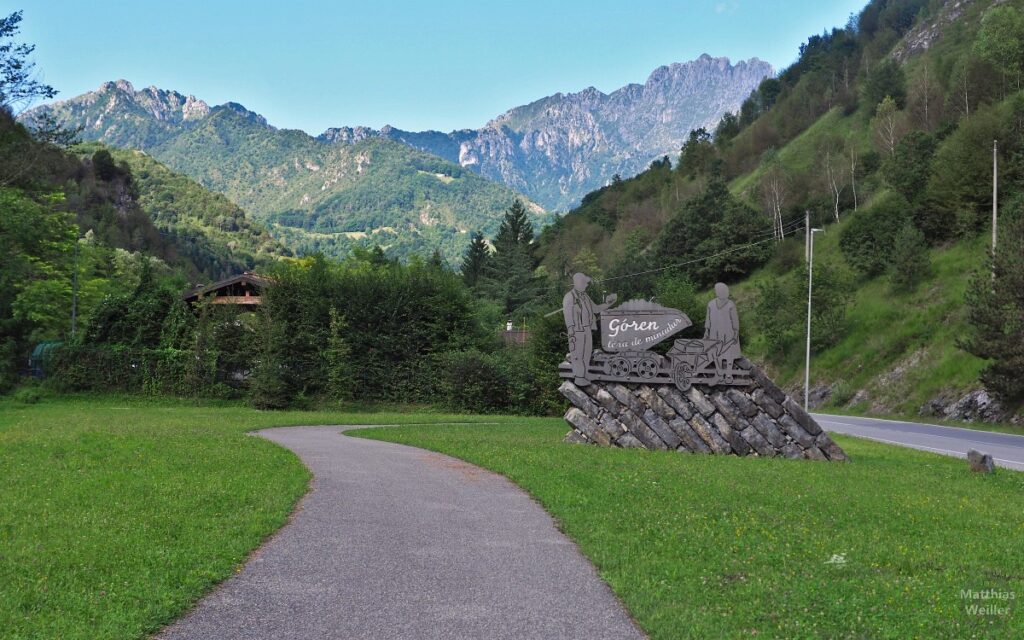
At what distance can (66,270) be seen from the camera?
54125 millimetres

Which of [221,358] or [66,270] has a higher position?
[66,270]

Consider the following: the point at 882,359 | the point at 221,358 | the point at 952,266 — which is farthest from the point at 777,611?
the point at 952,266

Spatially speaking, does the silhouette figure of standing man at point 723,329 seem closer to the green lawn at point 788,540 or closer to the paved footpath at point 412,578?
the green lawn at point 788,540

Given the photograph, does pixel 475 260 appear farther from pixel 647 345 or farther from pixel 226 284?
pixel 647 345

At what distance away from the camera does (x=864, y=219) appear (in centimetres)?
6150

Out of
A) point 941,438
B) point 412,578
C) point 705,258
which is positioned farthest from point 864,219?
point 412,578

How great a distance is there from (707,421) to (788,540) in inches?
418

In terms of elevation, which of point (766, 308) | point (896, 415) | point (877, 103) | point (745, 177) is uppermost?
point (877, 103)

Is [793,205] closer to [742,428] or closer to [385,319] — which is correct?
[385,319]

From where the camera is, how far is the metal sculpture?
1958 cm

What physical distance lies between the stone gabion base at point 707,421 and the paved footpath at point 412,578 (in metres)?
8.05

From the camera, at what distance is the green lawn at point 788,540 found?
21.0ft

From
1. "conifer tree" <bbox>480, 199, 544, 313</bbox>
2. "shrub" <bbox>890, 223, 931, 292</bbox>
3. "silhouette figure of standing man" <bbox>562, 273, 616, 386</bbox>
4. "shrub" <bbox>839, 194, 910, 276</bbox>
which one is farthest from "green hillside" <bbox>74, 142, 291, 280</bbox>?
"silhouette figure of standing man" <bbox>562, 273, 616, 386</bbox>

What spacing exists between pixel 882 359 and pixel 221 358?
3689 centimetres
